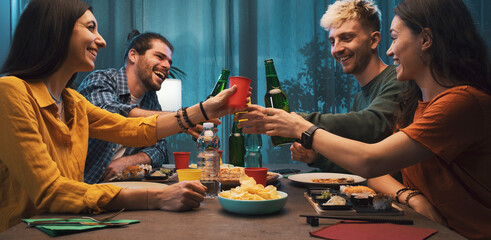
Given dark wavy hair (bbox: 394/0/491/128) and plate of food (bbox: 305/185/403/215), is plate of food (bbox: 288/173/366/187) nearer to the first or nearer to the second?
plate of food (bbox: 305/185/403/215)

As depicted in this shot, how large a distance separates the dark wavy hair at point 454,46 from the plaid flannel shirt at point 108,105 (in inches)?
61.5

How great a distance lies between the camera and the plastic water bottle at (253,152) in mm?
1721

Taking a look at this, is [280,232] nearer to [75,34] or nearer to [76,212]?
[76,212]

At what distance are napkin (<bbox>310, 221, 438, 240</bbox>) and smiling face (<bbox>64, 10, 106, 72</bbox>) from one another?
105cm

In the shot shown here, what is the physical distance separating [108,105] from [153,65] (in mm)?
649

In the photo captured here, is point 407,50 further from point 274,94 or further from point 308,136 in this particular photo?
point 274,94

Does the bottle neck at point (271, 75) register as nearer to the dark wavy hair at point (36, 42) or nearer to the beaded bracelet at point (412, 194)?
the beaded bracelet at point (412, 194)

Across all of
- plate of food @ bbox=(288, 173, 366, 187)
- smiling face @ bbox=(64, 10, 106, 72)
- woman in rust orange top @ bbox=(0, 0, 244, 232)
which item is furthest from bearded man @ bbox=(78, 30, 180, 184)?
plate of food @ bbox=(288, 173, 366, 187)

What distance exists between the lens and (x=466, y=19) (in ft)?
3.88

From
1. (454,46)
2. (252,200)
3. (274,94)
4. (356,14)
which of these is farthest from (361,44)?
(252,200)

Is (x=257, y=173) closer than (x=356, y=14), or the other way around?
(x=257, y=173)

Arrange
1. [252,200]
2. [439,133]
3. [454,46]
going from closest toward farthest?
[252,200]
[439,133]
[454,46]

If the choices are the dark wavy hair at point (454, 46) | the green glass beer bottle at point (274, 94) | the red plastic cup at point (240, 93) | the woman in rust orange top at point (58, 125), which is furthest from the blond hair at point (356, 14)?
the red plastic cup at point (240, 93)

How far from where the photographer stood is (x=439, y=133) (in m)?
1.06
